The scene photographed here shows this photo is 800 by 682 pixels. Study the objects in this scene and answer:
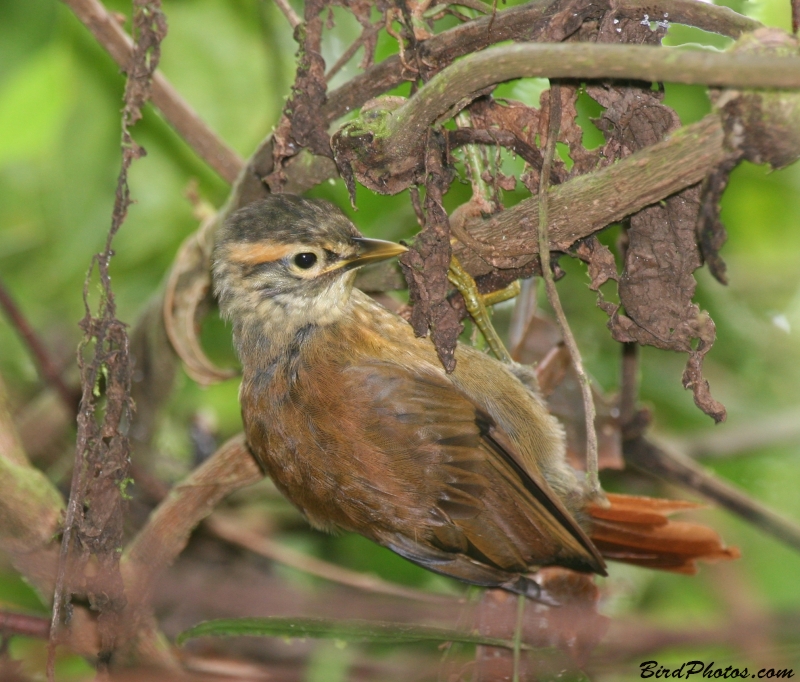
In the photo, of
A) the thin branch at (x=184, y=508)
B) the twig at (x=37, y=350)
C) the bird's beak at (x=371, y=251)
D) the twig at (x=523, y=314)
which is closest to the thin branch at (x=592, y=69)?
the bird's beak at (x=371, y=251)

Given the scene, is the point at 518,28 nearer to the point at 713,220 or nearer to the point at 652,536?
the point at 713,220

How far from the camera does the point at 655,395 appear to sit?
370cm

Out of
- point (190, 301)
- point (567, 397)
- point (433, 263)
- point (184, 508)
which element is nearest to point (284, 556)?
point (184, 508)

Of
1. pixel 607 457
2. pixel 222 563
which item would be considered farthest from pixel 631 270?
pixel 222 563

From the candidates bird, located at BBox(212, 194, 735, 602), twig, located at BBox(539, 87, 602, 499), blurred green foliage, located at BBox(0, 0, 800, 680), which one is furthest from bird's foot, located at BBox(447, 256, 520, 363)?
blurred green foliage, located at BBox(0, 0, 800, 680)

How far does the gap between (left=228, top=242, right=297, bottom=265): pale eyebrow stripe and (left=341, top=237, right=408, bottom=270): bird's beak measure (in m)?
0.19

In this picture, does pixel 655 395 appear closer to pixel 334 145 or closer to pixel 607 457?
pixel 607 457

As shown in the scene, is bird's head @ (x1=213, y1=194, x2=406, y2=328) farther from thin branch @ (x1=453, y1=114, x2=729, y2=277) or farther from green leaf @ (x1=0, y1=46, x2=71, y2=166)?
green leaf @ (x1=0, y1=46, x2=71, y2=166)

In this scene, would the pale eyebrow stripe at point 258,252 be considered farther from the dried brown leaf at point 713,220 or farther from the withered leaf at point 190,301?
the dried brown leaf at point 713,220

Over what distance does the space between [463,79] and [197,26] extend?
206cm

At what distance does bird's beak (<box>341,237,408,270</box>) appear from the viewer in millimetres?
2469

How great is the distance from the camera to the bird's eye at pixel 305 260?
2.70 metres

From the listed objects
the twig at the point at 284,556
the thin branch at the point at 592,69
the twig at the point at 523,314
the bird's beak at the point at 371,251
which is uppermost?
the thin branch at the point at 592,69

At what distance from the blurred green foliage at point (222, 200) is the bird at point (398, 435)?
669mm
